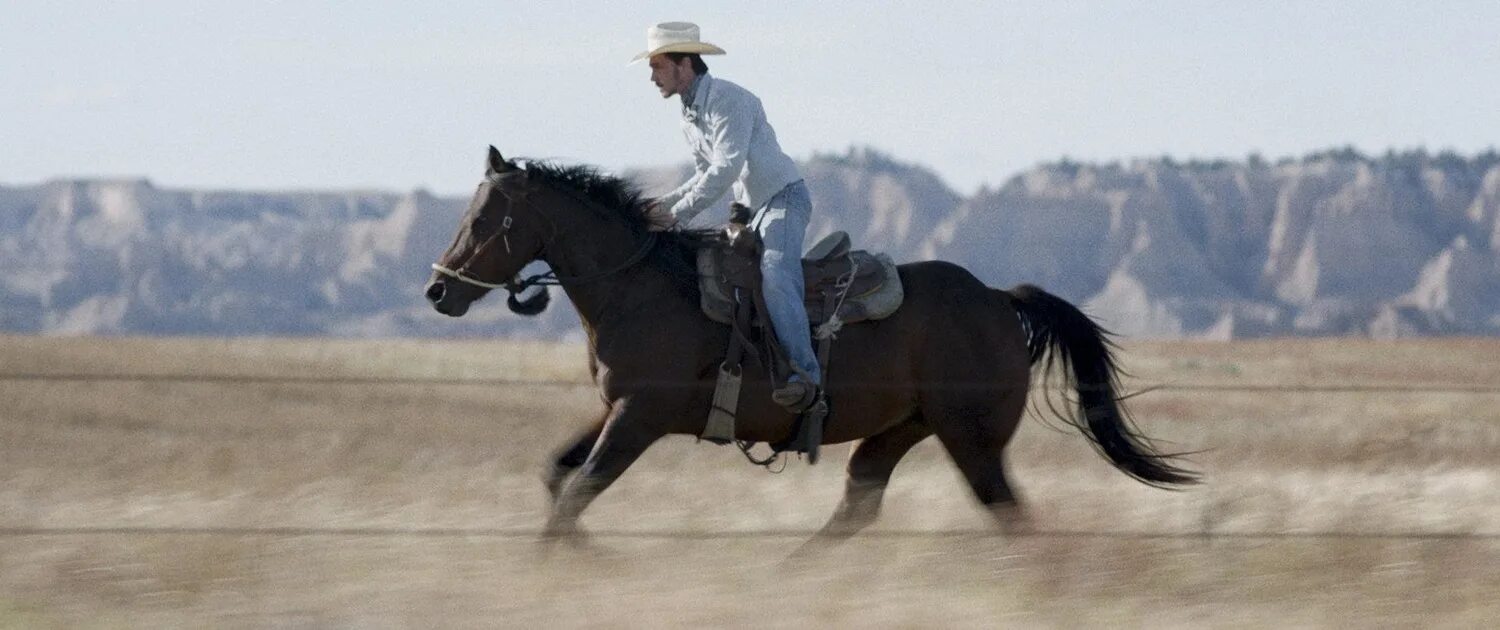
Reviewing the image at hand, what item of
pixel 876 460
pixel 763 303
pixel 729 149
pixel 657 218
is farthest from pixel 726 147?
pixel 876 460

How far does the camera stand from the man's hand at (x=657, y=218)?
28.5 ft

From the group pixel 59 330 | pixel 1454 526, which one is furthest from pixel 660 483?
pixel 59 330

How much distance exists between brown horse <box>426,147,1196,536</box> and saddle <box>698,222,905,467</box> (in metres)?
0.07

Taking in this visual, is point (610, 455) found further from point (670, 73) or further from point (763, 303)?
point (670, 73)

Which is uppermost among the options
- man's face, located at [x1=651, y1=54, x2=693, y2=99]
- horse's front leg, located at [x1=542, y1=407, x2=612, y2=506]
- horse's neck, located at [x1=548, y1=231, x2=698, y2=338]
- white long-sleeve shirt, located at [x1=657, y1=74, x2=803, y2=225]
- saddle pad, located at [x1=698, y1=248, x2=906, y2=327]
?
man's face, located at [x1=651, y1=54, x2=693, y2=99]

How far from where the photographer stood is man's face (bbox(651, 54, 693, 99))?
27.7ft

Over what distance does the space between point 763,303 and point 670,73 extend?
100 cm

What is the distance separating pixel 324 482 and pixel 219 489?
1.61ft

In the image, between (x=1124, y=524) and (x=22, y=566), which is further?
(x=1124, y=524)

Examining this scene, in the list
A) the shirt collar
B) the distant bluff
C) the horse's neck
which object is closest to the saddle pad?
the horse's neck

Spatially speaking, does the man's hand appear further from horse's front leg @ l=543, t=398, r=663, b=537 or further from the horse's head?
horse's front leg @ l=543, t=398, r=663, b=537

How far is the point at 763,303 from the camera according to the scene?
836 cm

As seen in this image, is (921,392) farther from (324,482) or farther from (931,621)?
(324,482)

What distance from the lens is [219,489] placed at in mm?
9898
